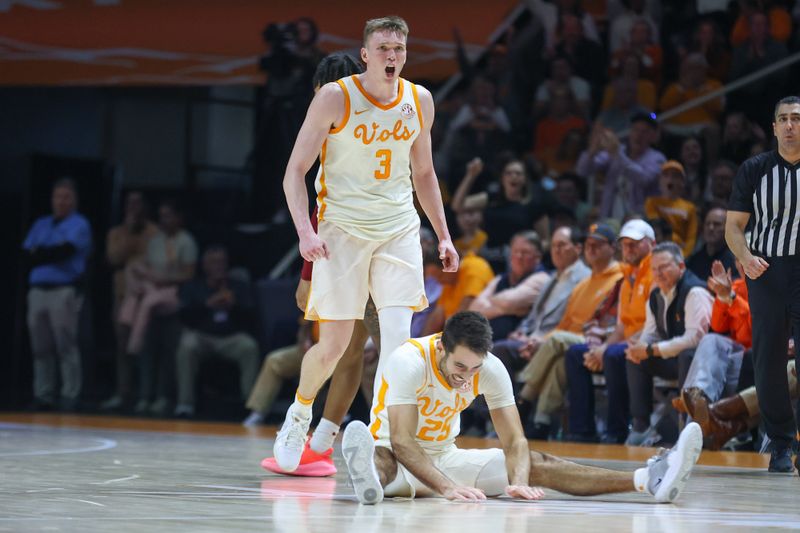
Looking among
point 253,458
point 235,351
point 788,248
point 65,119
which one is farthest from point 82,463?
point 65,119

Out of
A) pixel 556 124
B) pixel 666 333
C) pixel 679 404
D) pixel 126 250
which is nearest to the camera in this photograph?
pixel 679 404

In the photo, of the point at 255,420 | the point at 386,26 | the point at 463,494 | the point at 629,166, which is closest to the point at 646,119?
the point at 629,166

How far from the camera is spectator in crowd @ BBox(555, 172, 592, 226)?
9.05m

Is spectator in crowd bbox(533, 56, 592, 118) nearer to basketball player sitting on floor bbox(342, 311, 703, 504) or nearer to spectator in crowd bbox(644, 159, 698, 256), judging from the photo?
spectator in crowd bbox(644, 159, 698, 256)

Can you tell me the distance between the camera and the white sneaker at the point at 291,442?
4.66m

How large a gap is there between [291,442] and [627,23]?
584 cm

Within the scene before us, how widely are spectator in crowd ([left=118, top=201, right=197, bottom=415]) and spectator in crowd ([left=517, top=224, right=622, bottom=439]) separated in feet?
13.2

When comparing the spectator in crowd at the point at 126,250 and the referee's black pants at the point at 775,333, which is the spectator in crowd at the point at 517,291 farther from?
the spectator in crowd at the point at 126,250

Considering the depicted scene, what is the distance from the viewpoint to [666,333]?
7352mm

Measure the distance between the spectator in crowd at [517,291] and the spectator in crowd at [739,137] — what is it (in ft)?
4.75

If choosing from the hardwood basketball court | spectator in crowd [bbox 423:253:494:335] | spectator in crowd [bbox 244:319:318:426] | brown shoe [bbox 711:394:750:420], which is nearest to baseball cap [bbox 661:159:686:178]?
spectator in crowd [bbox 423:253:494:335]

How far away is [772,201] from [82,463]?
3.03m

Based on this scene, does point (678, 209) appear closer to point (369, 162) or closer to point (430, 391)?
point (369, 162)

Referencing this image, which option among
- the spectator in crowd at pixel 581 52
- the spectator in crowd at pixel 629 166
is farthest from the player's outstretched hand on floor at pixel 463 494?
the spectator in crowd at pixel 581 52
